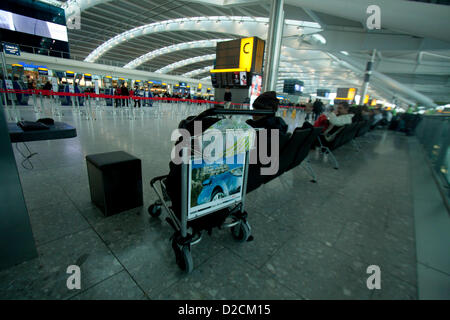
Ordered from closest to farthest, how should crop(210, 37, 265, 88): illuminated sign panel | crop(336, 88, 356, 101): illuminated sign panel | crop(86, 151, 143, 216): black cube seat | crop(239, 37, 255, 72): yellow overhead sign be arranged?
crop(86, 151, 143, 216): black cube seat → crop(239, 37, 255, 72): yellow overhead sign → crop(210, 37, 265, 88): illuminated sign panel → crop(336, 88, 356, 101): illuminated sign panel

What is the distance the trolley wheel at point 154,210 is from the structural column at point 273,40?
7.83m

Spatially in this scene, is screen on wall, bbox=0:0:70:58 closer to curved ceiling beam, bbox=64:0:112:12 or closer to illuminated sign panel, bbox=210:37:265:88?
curved ceiling beam, bbox=64:0:112:12

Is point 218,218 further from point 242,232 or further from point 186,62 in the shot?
point 186,62

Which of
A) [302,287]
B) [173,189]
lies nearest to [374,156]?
[302,287]

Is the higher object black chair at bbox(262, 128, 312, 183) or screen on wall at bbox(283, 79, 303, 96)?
screen on wall at bbox(283, 79, 303, 96)

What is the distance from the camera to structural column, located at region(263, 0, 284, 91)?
8.07 metres

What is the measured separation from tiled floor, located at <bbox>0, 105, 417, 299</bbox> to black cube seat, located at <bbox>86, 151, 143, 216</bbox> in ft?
0.38

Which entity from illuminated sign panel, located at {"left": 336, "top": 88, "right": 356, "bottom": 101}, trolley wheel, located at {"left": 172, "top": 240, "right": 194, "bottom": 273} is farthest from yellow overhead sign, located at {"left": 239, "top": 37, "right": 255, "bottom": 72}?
illuminated sign panel, located at {"left": 336, "top": 88, "right": 356, "bottom": 101}

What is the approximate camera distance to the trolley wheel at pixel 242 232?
1760mm

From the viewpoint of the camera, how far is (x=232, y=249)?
1710 mm

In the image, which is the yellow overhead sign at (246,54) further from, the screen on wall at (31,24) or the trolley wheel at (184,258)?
the trolley wheel at (184,258)

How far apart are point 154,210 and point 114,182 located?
1.57ft
